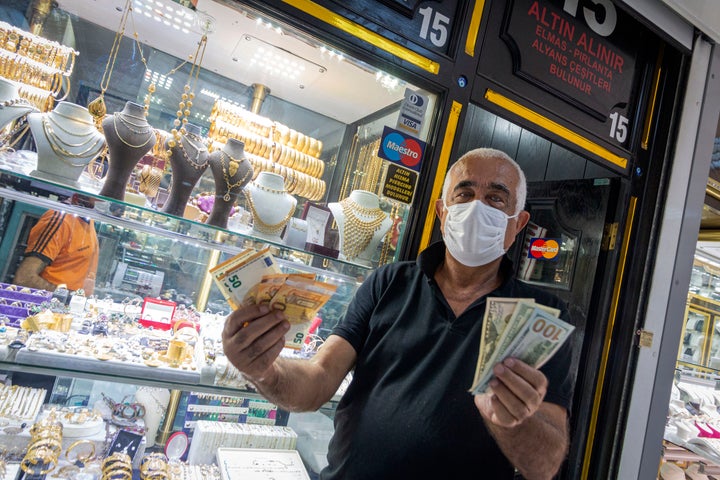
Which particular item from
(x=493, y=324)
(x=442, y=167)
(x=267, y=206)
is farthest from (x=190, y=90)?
(x=493, y=324)

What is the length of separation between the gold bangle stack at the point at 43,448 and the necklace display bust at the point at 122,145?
0.98 meters

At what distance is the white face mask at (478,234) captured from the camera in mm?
1571

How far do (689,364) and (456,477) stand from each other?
328 centimetres

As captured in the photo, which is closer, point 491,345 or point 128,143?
point 491,345

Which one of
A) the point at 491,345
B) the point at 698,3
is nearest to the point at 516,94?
the point at 698,3

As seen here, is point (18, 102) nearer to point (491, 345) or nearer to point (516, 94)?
point (491, 345)

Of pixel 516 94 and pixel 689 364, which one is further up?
pixel 516 94

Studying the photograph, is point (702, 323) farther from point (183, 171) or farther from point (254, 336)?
point (183, 171)

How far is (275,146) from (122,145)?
924mm

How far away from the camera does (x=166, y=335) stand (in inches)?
74.9

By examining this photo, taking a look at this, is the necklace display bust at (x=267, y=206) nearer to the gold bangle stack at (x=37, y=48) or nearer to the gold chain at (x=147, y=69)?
the gold chain at (x=147, y=69)

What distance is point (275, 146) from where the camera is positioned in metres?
2.32

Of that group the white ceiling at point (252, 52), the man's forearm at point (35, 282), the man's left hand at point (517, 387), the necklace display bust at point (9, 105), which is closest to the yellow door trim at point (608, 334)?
the white ceiling at point (252, 52)

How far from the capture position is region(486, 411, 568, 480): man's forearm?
3.93ft
